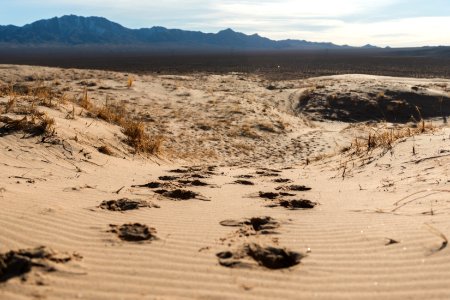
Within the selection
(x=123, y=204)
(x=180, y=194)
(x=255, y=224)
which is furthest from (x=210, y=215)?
(x=180, y=194)

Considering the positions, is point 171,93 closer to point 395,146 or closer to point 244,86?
point 244,86

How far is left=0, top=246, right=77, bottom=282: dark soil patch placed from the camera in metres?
2.99

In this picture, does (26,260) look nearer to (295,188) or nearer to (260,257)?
(260,257)

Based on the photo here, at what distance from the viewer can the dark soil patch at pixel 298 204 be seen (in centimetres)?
516

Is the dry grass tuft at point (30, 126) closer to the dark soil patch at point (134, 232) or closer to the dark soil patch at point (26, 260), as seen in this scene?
the dark soil patch at point (134, 232)

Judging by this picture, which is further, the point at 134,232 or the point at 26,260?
the point at 134,232

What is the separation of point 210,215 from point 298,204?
1.06 m

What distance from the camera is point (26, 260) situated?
308 centimetres

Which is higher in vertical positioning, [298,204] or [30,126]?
[30,126]

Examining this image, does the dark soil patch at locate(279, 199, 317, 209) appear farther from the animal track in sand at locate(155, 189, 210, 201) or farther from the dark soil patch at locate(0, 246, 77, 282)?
the dark soil patch at locate(0, 246, 77, 282)

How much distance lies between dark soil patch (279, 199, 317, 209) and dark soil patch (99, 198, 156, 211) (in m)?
1.41

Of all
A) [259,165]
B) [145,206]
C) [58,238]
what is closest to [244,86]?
[259,165]

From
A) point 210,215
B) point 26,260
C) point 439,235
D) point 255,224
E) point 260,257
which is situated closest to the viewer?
point 26,260

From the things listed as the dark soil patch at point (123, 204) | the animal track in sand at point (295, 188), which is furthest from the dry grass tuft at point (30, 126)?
the animal track in sand at point (295, 188)
